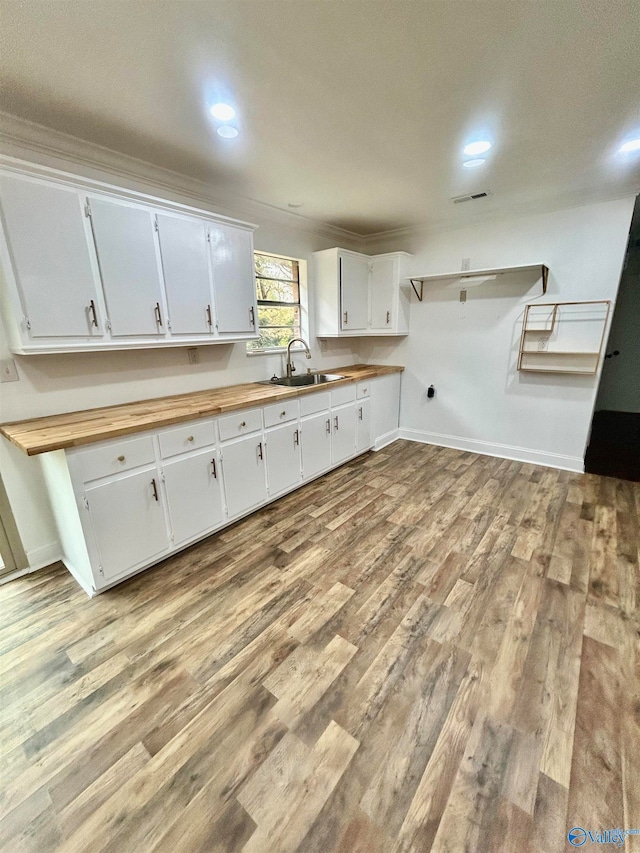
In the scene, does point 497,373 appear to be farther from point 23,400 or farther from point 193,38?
point 23,400

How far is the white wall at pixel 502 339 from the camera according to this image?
10.2 ft

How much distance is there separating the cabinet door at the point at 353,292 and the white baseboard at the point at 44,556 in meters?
3.20

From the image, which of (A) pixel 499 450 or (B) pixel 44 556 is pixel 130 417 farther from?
(A) pixel 499 450

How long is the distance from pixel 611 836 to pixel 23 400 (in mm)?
3102

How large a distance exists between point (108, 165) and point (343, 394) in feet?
8.02

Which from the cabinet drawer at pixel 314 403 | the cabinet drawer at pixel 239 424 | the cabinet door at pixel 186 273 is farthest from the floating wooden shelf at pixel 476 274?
the cabinet drawer at pixel 239 424

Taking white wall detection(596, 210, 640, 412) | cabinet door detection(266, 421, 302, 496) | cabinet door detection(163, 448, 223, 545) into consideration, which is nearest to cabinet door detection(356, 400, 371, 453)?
cabinet door detection(266, 421, 302, 496)

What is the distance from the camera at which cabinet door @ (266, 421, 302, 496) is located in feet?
9.27

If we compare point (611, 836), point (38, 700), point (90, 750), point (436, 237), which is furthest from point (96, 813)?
point (436, 237)

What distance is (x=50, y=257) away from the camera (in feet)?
5.98

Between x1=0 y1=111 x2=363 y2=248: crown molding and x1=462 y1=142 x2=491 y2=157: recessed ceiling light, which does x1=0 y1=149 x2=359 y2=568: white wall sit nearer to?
x1=0 y1=111 x2=363 y2=248: crown molding

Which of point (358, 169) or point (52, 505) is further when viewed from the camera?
→ point (358, 169)

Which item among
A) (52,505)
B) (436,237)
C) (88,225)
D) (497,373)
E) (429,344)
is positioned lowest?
(52,505)

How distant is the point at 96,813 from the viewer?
3.57 ft
